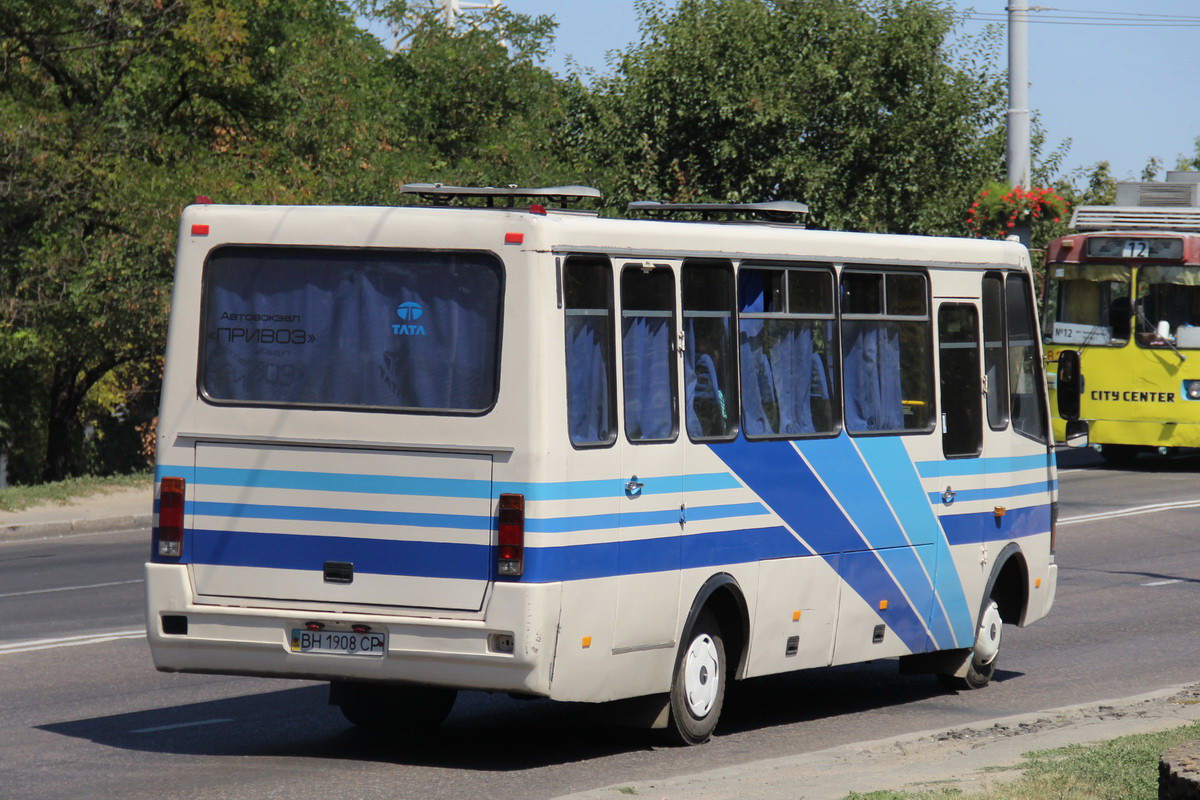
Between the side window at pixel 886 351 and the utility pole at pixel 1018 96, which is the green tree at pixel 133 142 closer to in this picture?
the utility pole at pixel 1018 96

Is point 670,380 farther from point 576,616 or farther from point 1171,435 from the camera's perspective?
point 1171,435

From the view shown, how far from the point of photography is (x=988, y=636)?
1139cm

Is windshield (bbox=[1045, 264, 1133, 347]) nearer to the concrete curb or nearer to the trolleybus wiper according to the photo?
the trolleybus wiper

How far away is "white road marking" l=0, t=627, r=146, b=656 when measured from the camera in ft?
39.9

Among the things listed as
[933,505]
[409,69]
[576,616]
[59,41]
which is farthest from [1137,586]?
[409,69]

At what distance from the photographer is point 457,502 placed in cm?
806

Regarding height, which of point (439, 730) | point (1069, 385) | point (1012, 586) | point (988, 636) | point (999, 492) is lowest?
point (439, 730)

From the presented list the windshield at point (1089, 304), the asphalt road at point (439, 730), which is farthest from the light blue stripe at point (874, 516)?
the windshield at point (1089, 304)

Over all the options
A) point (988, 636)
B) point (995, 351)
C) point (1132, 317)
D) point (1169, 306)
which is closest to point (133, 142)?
point (1132, 317)

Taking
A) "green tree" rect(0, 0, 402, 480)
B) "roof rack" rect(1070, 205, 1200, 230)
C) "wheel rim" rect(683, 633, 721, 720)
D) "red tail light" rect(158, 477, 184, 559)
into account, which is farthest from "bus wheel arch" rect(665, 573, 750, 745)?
"roof rack" rect(1070, 205, 1200, 230)

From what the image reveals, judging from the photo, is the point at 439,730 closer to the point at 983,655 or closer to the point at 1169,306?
the point at 983,655

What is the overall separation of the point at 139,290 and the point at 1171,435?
1543 centimetres

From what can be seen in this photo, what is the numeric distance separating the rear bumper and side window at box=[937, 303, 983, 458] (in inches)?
147

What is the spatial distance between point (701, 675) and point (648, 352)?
1659mm
